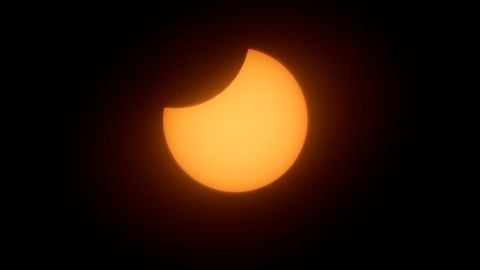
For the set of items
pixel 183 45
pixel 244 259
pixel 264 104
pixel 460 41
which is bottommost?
pixel 244 259

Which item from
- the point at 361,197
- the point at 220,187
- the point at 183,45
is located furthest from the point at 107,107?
the point at 361,197

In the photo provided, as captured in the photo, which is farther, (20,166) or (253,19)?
(20,166)

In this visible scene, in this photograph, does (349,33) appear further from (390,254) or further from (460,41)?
(390,254)

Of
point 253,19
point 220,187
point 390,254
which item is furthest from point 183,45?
point 390,254

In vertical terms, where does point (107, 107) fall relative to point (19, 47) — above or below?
below

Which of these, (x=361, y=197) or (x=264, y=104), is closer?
(x=264, y=104)

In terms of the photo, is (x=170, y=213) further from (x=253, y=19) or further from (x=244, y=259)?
(x=253, y=19)
